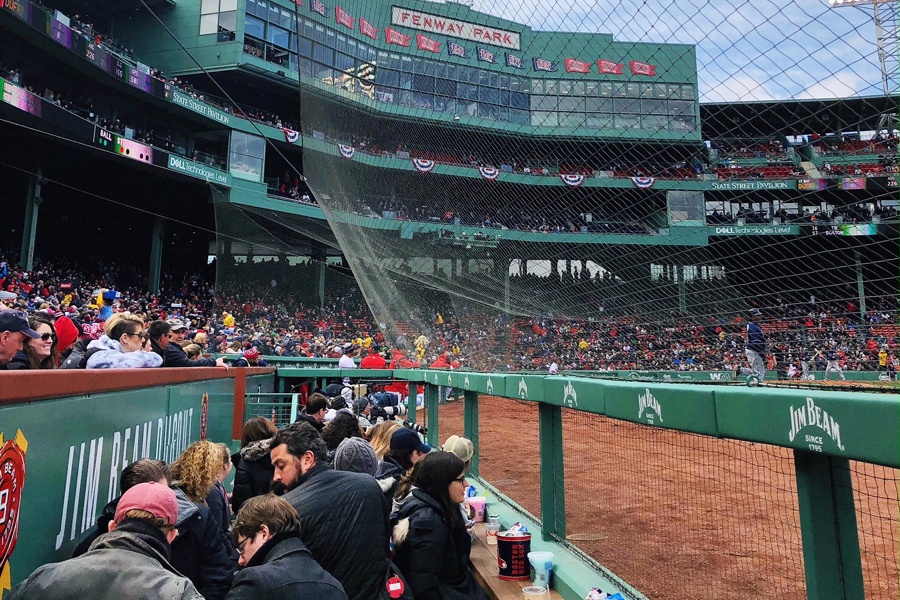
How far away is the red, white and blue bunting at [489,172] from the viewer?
711 centimetres

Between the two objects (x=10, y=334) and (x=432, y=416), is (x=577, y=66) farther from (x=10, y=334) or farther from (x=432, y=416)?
(x=432, y=416)

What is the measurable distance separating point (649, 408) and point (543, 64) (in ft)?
13.3

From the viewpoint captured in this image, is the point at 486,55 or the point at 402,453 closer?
the point at 402,453

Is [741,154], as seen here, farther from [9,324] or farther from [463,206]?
[9,324]

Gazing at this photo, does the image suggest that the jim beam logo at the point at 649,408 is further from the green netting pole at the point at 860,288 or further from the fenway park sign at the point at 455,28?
the fenway park sign at the point at 455,28

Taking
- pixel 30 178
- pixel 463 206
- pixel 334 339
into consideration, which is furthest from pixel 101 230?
pixel 463 206

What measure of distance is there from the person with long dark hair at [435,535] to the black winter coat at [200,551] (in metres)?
0.83

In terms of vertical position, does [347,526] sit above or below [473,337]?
below

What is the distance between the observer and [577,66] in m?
4.80

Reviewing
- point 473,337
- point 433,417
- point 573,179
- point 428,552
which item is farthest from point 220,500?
point 473,337

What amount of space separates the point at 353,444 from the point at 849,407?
2497 millimetres

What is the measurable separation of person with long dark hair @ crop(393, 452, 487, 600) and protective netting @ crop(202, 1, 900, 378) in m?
2.59

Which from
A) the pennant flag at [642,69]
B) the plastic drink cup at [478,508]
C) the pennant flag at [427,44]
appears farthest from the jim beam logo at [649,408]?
the pennant flag at [427,44]

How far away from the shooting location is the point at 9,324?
2.76 m
